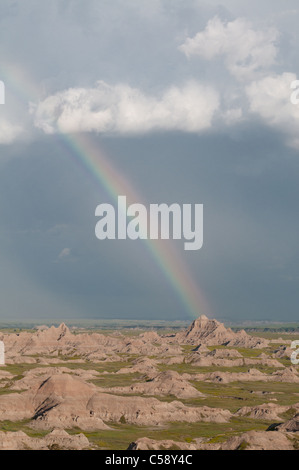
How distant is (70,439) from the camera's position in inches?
4759

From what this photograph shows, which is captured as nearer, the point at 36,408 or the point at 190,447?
the point at 190,447

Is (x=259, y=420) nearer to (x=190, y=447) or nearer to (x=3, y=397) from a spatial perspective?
(x=190, y=447)

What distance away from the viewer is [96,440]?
131 m
